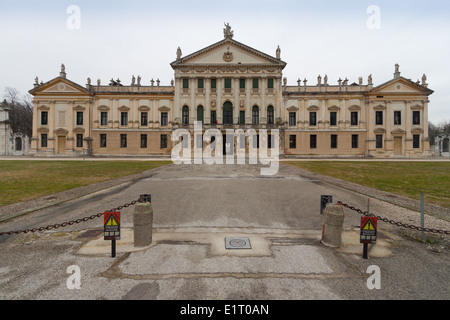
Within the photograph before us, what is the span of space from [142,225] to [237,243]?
2.21 metres

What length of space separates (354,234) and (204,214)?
4348 millimetres

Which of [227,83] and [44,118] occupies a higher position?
[227,83]

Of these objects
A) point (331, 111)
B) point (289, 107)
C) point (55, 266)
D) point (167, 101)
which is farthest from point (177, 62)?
point (55, 266)

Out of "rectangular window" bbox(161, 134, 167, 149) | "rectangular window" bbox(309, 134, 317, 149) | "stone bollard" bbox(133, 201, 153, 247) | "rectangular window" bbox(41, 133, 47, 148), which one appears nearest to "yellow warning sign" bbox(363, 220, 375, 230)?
"stone bollard" bbox(133, 201, 153, 247)

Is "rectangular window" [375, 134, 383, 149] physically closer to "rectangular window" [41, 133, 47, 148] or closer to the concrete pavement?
the concrete pavement

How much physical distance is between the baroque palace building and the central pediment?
6.1 inches

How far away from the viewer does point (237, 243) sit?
497 cm

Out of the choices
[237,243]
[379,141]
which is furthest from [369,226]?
[379,141]

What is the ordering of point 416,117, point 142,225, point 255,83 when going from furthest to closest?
point 416,117, point 255,83, point 142,225

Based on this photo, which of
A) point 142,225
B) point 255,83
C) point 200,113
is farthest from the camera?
point 200,113

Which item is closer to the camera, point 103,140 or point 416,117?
point 416,117

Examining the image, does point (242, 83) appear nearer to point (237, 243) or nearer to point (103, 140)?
point (103, 140)

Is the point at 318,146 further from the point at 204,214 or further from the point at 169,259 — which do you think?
the point at 169,259

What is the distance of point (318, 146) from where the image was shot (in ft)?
125
